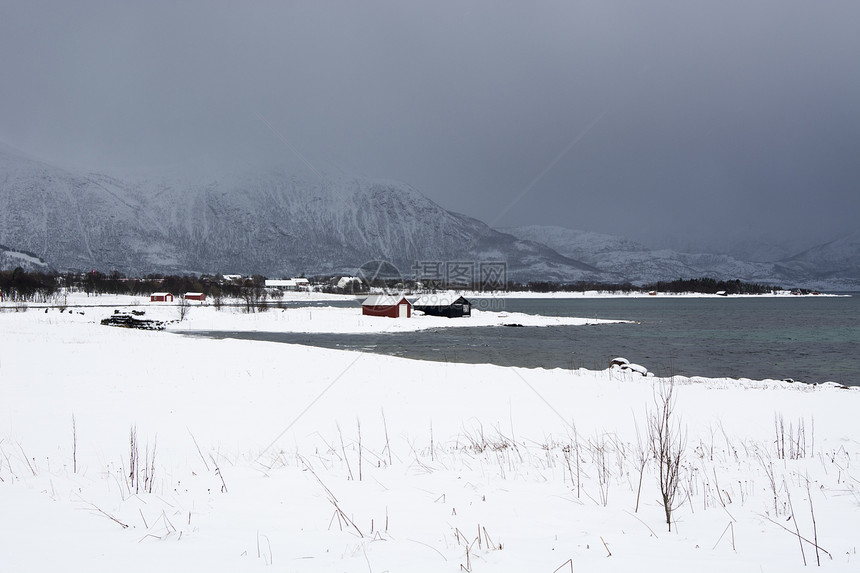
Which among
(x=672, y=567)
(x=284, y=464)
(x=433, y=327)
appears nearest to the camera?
(x=672, y=567)

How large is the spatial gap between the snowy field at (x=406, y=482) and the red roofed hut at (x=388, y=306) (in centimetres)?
4851

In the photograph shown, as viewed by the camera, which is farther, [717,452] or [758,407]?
[758,407]

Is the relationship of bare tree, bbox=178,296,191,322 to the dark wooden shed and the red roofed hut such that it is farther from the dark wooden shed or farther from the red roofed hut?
the dark wooden shed

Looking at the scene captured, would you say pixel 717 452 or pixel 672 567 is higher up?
pixel 672 567

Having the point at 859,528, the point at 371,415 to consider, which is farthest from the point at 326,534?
the point at 371,415

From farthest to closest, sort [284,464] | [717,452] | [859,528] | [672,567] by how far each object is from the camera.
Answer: [717,452]
[284,464]
[859,528]
[672,567]

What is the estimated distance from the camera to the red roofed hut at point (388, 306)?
65438 millimetres

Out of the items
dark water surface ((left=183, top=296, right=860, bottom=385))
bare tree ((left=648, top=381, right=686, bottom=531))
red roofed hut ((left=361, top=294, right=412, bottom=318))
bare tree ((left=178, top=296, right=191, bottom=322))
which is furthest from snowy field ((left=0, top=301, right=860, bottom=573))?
red roofed hut ((left=361, top=294, right=412, bottom=318))

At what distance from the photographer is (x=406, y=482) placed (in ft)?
22.4

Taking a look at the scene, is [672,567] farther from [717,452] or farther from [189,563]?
[717,452]

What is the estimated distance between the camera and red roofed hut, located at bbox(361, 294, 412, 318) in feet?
215

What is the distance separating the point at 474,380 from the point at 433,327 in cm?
3907

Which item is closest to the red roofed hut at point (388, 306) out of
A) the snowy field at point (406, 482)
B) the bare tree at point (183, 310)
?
the bare tree at point (183, 310)

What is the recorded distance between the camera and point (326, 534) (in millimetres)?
4871
